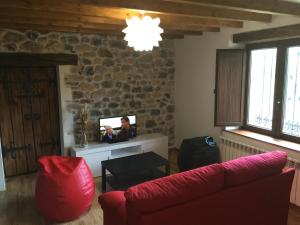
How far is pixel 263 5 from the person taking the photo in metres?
2.52

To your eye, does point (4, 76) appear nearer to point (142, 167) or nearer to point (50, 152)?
point (50, 152)

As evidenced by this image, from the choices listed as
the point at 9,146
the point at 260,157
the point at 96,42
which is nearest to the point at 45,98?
the point at 9,146

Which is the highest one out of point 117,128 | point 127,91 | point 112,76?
point 112,76

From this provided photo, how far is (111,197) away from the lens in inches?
83.0

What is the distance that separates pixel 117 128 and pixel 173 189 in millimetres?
2707

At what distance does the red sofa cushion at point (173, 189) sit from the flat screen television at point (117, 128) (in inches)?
99.2

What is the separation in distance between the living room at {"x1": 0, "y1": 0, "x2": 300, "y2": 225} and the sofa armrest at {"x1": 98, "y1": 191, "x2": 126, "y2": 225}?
985 millimetres

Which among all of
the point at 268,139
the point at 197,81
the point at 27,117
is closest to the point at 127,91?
the point at 197,81

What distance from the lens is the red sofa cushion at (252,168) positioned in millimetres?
2203

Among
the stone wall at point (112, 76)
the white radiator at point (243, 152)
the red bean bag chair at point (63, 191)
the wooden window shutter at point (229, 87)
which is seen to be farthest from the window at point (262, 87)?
the red bean bag chair at point (63, 191)

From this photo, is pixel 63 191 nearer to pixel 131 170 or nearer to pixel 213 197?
pixel 131 170

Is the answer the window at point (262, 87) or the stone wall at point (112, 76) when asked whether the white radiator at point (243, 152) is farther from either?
the stone wall at point (112, 76)

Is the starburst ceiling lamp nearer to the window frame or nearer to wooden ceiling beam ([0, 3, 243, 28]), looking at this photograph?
wooden ceiling beam ([0, 3, 243, 28])

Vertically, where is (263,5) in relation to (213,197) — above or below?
above
